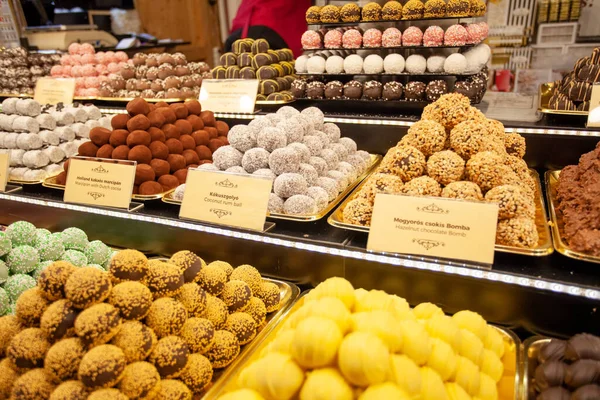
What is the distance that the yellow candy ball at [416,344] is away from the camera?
957mm

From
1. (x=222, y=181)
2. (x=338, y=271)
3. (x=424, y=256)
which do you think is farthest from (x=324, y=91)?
(x=424, y=256)

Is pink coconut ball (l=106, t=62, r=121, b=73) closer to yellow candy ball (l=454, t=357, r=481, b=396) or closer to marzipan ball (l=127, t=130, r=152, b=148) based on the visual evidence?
marzipan ball (l=127, t=130, r=152, b=148)

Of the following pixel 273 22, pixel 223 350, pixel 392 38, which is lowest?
pixel 223 350

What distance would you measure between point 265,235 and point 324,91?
131cm

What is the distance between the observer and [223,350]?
3.98ft

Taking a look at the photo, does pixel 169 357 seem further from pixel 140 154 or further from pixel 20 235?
pixel 140 154

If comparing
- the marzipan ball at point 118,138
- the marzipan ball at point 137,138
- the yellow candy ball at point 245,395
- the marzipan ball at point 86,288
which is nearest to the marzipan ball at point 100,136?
the marzipan ball at point 118,138

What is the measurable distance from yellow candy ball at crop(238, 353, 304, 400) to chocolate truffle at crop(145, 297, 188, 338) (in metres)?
0.25

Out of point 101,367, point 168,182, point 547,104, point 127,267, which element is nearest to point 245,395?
point 101,367

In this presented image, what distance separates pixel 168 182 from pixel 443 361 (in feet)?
4.44

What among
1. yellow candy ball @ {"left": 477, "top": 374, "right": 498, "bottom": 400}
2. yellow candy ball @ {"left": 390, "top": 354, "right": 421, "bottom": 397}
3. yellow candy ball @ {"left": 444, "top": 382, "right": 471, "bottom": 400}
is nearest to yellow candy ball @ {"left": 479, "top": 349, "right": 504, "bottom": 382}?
yellow candy ball @ {"left": 477, "top": 374, "right": 498, "bottom": 400}

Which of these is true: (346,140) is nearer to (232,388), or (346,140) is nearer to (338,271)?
(338,271)

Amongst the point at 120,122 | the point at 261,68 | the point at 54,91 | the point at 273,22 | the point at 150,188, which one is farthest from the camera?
the point at 273,22

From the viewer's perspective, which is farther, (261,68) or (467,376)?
(261,68)
